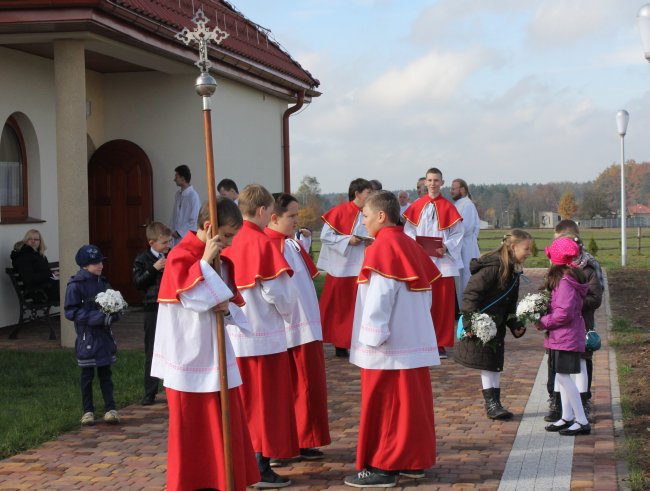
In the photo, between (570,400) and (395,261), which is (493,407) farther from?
(395,261)

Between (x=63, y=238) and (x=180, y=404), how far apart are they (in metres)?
6.81

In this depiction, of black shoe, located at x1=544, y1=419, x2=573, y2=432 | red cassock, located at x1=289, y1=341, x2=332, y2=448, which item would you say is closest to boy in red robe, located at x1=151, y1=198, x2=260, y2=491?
red cassock, located at x1=289, y1=341, x2=332, y2=448

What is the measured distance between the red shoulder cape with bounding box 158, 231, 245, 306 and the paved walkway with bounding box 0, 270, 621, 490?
154 centimetres

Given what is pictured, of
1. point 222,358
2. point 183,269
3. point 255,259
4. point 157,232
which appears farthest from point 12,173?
point 222,358

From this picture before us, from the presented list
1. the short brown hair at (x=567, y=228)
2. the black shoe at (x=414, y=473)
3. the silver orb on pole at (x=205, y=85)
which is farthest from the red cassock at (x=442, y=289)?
the silver orb on pole at (x=205, y=85)

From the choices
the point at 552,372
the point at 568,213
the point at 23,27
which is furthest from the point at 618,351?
the point at 568,213

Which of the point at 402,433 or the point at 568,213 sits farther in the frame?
the point at 568,213

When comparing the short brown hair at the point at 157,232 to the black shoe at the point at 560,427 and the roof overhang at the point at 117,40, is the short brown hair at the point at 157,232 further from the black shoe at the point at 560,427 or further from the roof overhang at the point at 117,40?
the black shoe at the point at 560,427

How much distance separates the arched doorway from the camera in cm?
1523

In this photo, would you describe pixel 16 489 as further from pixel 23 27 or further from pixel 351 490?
pixel 23 27

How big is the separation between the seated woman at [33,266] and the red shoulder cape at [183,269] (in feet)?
26.1

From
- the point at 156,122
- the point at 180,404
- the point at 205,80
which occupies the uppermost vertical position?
the point at 156,122

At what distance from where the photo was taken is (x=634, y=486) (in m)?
5.77

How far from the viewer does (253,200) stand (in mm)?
6266
